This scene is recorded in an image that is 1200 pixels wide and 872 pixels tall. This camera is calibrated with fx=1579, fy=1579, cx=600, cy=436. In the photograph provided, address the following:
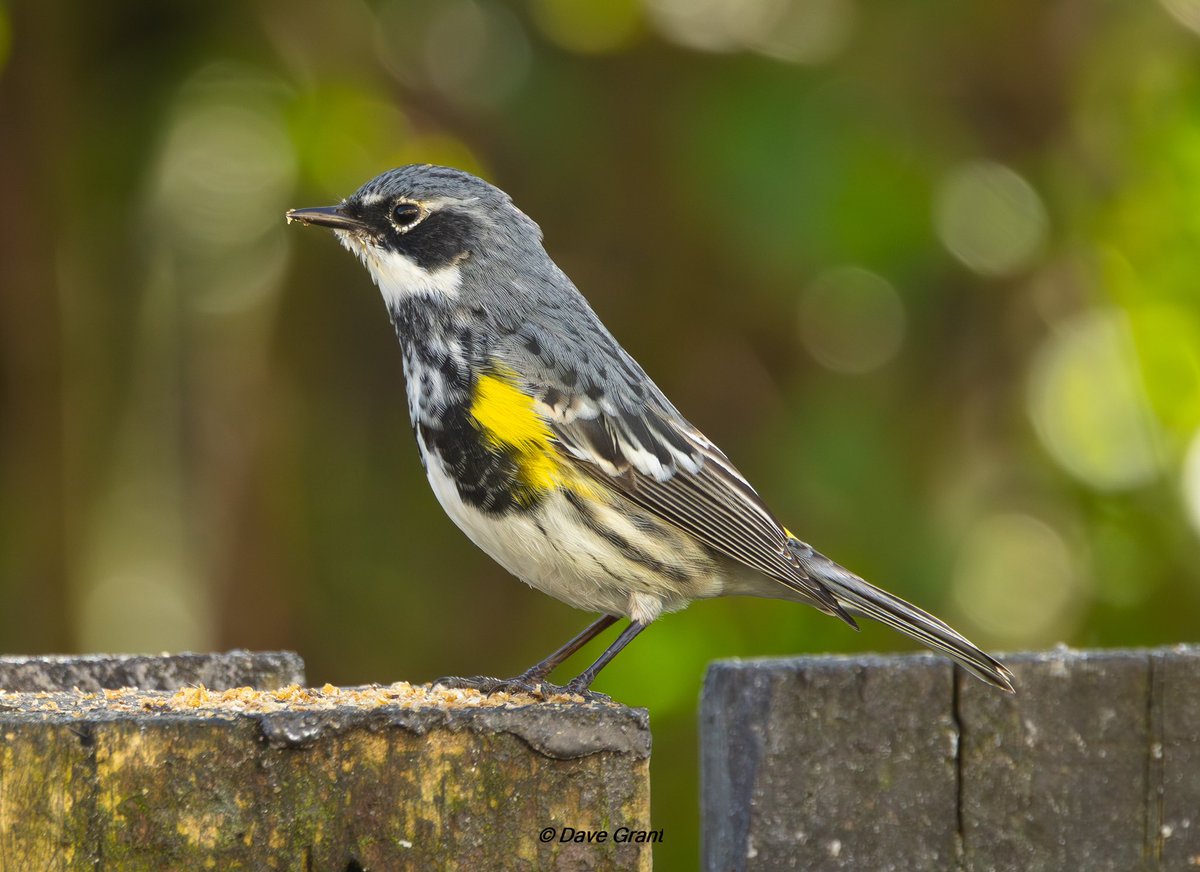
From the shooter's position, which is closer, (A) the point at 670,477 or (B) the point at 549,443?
(B) the point at 549,443

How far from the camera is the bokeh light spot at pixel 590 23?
17.7ft

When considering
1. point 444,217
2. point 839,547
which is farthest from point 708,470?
point 839,547

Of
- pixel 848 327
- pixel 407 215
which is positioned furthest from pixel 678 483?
pixel 848 327

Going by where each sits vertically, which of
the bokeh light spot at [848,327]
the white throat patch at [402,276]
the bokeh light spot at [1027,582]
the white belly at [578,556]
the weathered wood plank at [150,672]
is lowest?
the weathered wood plank at [150,672]

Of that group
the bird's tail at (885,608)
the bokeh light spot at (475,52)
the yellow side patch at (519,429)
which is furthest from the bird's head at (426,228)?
the bokeh light spot at (475,52)

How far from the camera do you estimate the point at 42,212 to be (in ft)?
18.3

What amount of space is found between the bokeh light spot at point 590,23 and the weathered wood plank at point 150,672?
3063 millimetres

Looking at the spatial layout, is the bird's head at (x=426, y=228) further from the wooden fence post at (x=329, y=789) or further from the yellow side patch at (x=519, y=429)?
the wooden fence post at (x=329, y=789)

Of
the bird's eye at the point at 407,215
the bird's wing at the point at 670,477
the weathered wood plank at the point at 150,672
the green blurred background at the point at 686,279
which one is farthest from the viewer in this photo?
the green blurred background at the point at 686,279

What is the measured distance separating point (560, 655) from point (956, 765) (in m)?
1.32

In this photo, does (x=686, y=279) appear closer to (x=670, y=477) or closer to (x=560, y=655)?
(x=670, y=477)

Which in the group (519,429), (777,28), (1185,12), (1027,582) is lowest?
(1027,582)

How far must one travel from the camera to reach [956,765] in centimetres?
264

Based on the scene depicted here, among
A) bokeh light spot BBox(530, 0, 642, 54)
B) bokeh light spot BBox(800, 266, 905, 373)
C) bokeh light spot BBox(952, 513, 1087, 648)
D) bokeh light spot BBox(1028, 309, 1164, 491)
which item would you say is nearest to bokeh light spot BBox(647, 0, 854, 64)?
bokeh light spot BBox(530, 0, 642, 54)
